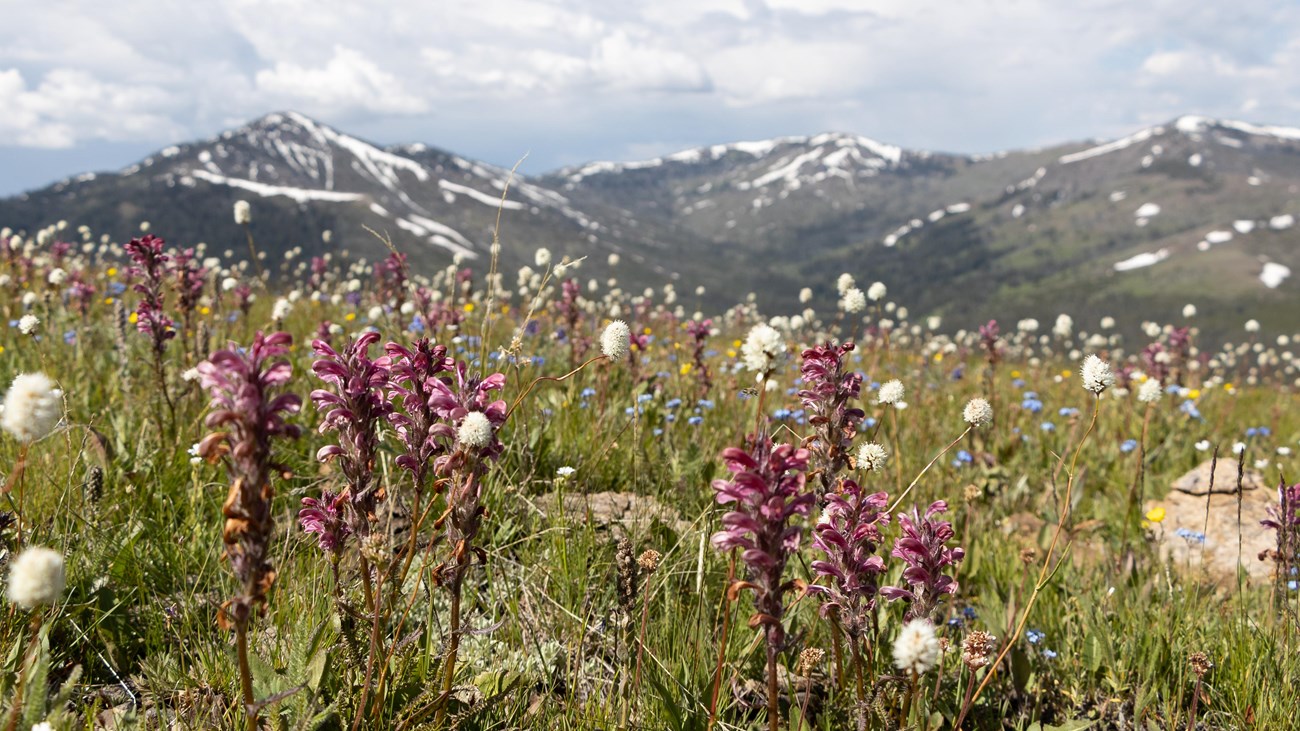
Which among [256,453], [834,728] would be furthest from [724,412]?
[256,453]

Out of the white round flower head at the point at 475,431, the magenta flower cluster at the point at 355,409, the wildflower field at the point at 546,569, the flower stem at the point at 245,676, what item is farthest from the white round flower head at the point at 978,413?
the flower stem at the point at 245,676

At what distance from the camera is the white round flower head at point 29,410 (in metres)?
1.89

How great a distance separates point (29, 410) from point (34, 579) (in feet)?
1.49

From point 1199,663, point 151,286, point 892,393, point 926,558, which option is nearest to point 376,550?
point 926,558

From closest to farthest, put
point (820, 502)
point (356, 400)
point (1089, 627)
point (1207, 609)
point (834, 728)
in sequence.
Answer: point (356, 400), point (834, 728), point (820, 502), point (1089, 627), point (1207, 609)

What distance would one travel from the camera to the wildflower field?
238cm

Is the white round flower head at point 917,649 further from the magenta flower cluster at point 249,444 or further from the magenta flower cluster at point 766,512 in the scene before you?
the magenta flower cluster at point 249,444

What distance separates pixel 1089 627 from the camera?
4164 mm

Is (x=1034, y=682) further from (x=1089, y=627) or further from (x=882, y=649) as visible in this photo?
(x=882, y=649)

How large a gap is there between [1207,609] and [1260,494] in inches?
136

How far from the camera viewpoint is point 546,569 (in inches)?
148

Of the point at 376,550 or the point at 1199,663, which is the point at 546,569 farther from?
the point at 1199,663

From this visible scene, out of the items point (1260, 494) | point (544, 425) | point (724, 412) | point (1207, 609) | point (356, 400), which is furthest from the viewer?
point (724, 412)

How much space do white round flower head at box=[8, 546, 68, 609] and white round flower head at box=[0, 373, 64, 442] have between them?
0.34 m
